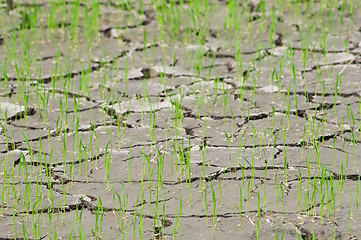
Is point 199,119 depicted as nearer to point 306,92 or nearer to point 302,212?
point 306,92

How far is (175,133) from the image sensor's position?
3803 millimetres

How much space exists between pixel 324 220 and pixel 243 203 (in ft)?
1.17

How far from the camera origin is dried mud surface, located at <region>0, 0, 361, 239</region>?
286cm

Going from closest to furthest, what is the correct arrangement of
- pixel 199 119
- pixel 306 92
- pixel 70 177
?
pixel 70 177, pixel 199 119, pixel 306 92

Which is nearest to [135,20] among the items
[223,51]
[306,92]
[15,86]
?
[223,51]

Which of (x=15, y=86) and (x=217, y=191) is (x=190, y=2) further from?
(x=217, y=191)

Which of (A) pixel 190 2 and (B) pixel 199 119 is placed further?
(A) pixel 190 2

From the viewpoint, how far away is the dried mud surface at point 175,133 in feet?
9.37

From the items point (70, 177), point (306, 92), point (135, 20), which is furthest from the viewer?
point (135, 20)

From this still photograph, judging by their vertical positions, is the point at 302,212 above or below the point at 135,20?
below

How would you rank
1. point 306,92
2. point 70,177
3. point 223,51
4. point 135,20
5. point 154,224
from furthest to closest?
point 135,20, point 223,51, point 306,92, point 70,177, point 154,224

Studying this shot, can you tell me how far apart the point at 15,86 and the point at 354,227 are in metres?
2.62

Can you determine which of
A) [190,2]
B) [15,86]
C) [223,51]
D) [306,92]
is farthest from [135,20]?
[306,92]

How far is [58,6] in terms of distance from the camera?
231 inches
